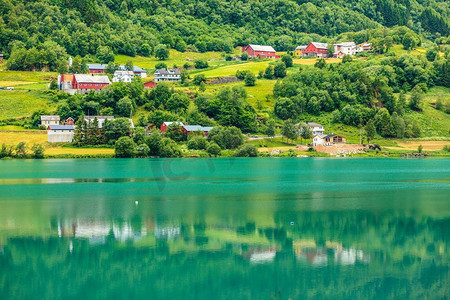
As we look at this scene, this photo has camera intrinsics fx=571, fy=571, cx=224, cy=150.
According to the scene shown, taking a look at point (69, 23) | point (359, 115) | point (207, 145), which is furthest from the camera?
point (69, 23)

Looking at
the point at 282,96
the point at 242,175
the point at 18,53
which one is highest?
the point at 18,53

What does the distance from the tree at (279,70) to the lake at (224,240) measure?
99.1m

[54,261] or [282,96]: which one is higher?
[282,96]

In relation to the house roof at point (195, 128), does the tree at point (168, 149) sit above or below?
below

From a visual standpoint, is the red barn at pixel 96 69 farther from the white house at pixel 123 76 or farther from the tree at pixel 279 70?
the tree at pixel 279 70

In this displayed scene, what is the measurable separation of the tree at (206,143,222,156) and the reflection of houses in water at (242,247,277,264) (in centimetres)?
7771

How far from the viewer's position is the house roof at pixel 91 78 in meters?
139

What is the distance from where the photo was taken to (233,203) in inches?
1954

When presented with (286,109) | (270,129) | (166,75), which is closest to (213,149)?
(270,129)

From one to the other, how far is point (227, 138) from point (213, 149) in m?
5.42

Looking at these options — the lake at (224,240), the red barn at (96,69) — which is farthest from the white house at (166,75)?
the lake at (224,240)

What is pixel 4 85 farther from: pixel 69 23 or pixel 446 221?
pixel 446 221

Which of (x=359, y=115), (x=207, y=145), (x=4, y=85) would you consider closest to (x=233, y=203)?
(x=207, y=145)

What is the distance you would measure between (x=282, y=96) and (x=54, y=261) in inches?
4611
